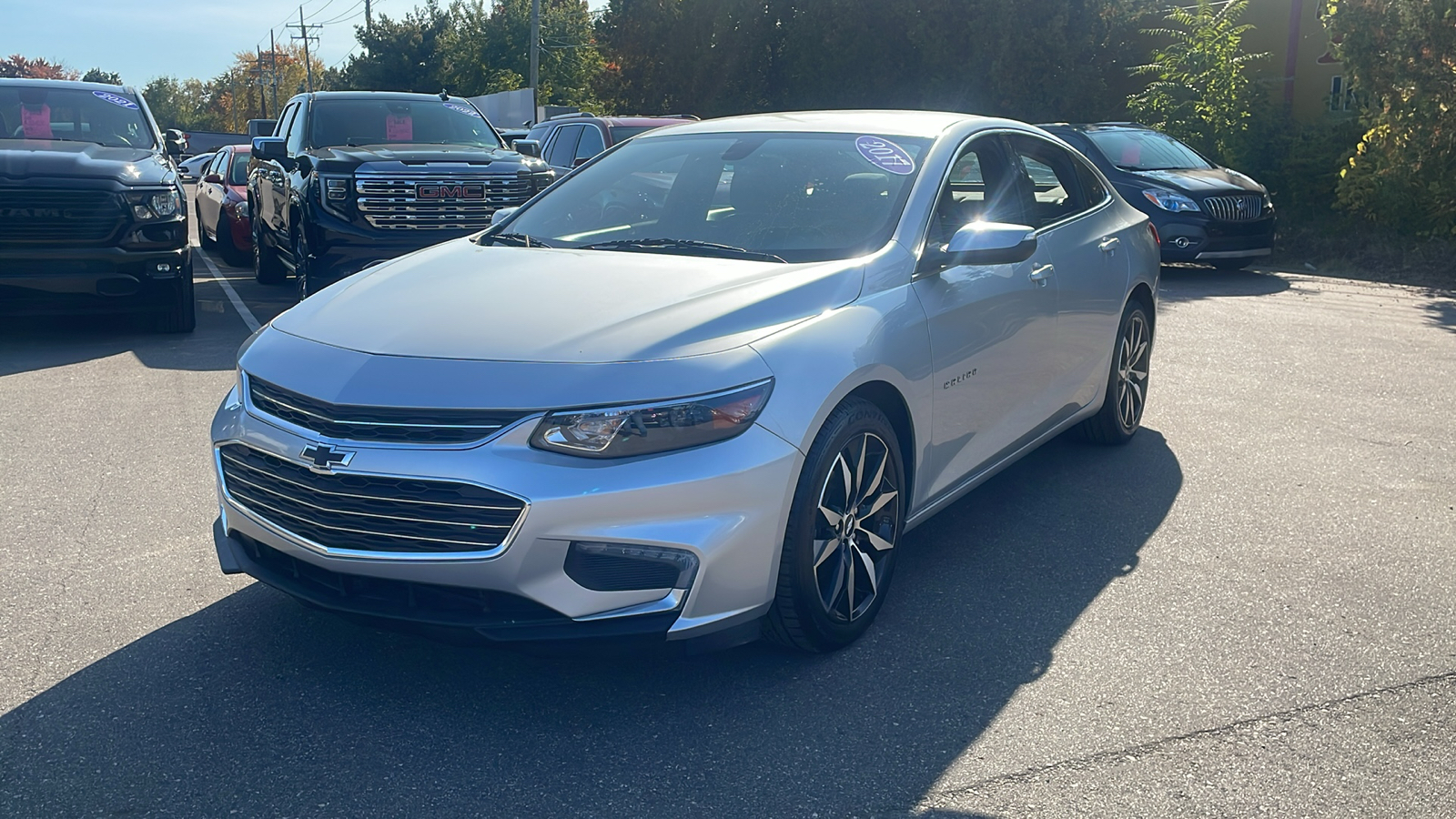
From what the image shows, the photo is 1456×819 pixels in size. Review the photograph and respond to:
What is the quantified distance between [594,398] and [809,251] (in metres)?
1.25

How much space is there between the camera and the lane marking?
10.5m

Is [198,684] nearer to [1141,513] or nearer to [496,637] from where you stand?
[496,637]

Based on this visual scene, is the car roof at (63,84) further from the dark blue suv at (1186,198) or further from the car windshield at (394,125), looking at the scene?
the dark blue suv at (1186,198)

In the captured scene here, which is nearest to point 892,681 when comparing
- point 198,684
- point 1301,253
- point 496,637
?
point 496,637

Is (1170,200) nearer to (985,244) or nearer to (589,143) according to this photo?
(589,143)

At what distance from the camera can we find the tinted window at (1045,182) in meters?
5.21

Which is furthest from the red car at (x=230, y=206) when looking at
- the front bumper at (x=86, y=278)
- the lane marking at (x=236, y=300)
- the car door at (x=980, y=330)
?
the car door at (x=980, y=330)

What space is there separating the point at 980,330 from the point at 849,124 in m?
1.05

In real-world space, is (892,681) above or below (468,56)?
below

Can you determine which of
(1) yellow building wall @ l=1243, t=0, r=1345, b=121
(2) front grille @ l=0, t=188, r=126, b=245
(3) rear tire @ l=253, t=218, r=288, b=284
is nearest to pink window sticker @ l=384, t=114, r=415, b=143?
(3) rear tire @ l=253, t=218, r=288, b=284

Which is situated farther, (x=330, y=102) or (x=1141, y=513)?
(x=330, y=102)

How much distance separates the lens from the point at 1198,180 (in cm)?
1377

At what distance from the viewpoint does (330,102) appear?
11.1 meters

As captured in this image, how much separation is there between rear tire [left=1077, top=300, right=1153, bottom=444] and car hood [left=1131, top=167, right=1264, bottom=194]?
791cm
